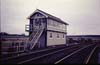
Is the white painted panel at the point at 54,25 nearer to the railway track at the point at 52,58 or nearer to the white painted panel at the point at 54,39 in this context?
the white painted panel at the point at 54,39

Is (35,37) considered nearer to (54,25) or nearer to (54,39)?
(54,39)

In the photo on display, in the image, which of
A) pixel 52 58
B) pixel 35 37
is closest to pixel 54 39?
pixel 35 37

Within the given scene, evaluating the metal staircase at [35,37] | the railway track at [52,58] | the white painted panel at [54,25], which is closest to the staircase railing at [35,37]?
the metal staircase at [35,37]

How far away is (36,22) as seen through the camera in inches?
1008

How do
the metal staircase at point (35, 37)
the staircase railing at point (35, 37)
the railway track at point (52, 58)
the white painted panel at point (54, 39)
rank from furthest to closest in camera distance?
1. the white painted panel at point (54, 39)
2. the staircase railing at point (35, 37)
3. the metal staircase at point (35, 37)
4. the railway track at point (52, 58)

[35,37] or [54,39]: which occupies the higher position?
[35,37]

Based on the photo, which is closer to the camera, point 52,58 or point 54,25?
point 52,58

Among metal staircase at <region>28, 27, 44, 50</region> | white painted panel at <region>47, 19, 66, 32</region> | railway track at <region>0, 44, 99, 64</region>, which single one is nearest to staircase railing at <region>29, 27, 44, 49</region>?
metal staircase at <region>28, 27, 44, 50</region>

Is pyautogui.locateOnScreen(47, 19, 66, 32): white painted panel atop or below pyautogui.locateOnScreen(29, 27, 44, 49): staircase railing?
atop

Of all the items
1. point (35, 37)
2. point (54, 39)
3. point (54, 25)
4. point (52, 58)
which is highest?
point (54, 25)

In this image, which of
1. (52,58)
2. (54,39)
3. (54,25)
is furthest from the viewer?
(54,25)

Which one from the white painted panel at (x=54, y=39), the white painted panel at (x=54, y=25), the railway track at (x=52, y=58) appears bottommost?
the railway track at (x=52, y=58)

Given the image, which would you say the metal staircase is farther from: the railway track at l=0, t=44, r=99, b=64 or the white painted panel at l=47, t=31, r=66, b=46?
the railway track at l=0, t=44, r=99, b=64

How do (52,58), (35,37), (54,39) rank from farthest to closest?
1. (54,39)
2. (35,37)
3. (52,58)
